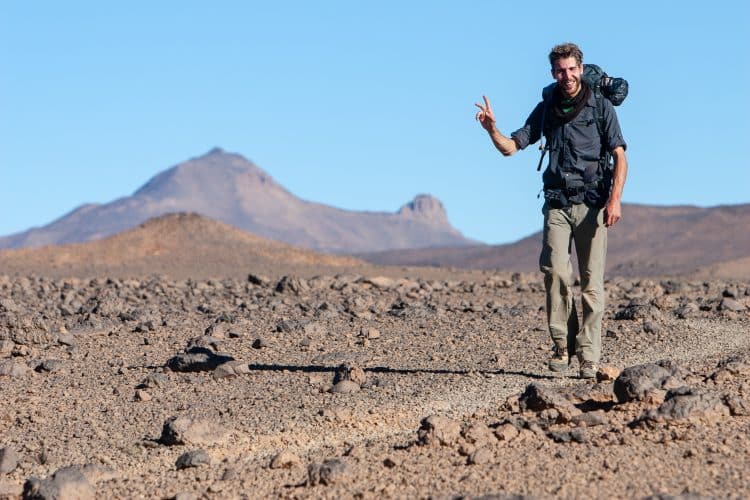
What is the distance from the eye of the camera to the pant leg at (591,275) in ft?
25.0

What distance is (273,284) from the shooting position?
18.0 meters

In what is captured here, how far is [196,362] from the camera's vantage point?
869 centimetres

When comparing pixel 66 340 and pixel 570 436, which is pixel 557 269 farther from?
pixel 66 340

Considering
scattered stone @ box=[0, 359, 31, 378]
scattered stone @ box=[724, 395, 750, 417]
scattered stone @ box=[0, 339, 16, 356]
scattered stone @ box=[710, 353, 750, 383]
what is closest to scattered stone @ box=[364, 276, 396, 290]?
scattered stone @ box=[0, 339, 16, 356]

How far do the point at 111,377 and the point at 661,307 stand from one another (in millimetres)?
5238

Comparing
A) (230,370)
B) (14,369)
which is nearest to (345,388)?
(230,370)

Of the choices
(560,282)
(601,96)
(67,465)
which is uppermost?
(601,96)

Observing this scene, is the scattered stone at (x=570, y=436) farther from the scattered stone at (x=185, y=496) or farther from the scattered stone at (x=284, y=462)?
the scattered stone at (x=185, y=496)

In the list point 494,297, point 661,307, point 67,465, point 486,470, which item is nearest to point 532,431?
point 486,470

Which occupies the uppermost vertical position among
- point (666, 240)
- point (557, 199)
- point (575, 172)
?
point (666, 240)

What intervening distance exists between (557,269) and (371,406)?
1.46 metres

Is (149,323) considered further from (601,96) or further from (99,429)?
(601,96)

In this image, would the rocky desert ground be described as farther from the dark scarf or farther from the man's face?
the man's face

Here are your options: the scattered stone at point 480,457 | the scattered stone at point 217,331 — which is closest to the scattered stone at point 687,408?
the scattered stone at point 480,457
